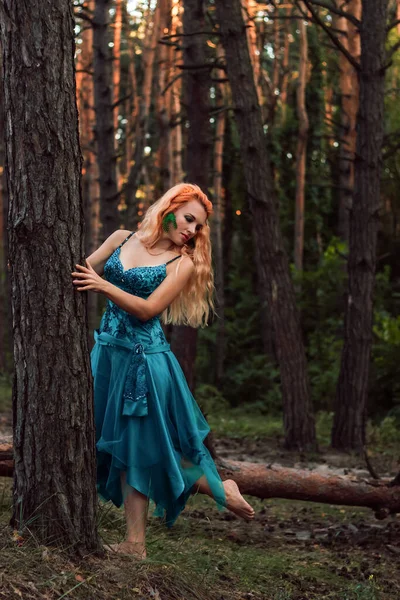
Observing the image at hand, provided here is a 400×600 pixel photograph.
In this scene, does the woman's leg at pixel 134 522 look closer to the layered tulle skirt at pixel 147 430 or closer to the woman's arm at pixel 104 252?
the layered tulle skirt at pixel 147 430

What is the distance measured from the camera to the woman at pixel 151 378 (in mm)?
4477

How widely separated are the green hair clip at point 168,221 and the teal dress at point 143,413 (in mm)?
273

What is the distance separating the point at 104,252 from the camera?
15.8ft

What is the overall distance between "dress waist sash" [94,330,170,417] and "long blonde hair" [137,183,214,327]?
0.36m

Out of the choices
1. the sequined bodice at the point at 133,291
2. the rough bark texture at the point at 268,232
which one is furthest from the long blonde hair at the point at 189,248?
the rough bark texture at the point at 268,232

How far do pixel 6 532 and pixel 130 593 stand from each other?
2.07 feet

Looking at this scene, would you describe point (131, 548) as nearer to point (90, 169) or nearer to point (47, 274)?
point (47, 274)

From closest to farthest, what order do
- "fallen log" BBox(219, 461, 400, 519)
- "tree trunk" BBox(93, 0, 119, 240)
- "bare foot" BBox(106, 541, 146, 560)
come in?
1. "bare foot" BBox(106, 541, 146, 560)
2. "fallen log" BBox(219, 461, 400, 519)
3. "tree trunk" BBox(93, 0, 119, 240)

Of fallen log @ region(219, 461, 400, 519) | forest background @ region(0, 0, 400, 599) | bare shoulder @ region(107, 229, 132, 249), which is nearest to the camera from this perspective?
bare shoulder @ region(107, 229, 132, 249)

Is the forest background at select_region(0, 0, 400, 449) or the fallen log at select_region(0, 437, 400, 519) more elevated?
the forest background at select_region(0, 0, 400, 449)

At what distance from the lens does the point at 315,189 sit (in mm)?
20859

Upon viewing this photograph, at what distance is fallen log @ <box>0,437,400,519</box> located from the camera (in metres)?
6.11

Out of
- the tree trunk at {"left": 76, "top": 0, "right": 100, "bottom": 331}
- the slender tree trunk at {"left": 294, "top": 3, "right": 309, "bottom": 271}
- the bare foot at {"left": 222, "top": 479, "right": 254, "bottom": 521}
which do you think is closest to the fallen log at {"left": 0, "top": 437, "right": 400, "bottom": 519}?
the bare foot at {"left": 222, "top": 479, "right": 254, "bottom": 521}

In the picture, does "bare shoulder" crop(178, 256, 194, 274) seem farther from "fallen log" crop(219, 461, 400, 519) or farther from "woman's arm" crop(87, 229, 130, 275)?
"fallen log" crop(219, 461, 400, 519)
